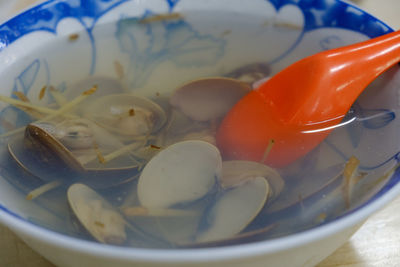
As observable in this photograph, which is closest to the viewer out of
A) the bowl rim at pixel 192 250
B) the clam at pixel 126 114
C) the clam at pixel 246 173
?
the bowl rim at pixel 192 250

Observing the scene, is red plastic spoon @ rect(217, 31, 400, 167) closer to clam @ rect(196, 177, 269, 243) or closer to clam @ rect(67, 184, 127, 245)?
clam @ rect(196, 177, 269, 243)

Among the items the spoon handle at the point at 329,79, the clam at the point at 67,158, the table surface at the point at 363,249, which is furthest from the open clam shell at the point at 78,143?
the spoon handle at the point at 329,79

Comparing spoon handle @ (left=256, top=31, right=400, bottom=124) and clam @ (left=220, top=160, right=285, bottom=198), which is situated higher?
spoon handle @ (left=256, top=31, right=400, bottom=124)

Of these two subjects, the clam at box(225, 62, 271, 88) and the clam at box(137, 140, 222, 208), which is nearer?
the clam at box(137, 140, 222, 208)

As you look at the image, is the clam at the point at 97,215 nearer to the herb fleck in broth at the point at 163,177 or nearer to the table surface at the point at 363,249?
the herb fleck in broth at the point at 163,177

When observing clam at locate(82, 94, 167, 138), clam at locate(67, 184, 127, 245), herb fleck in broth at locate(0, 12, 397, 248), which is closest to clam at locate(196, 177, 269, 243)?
herb fleck in broth at locate(0, 12, 397, 248)

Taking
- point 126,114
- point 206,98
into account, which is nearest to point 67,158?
point 126,114
